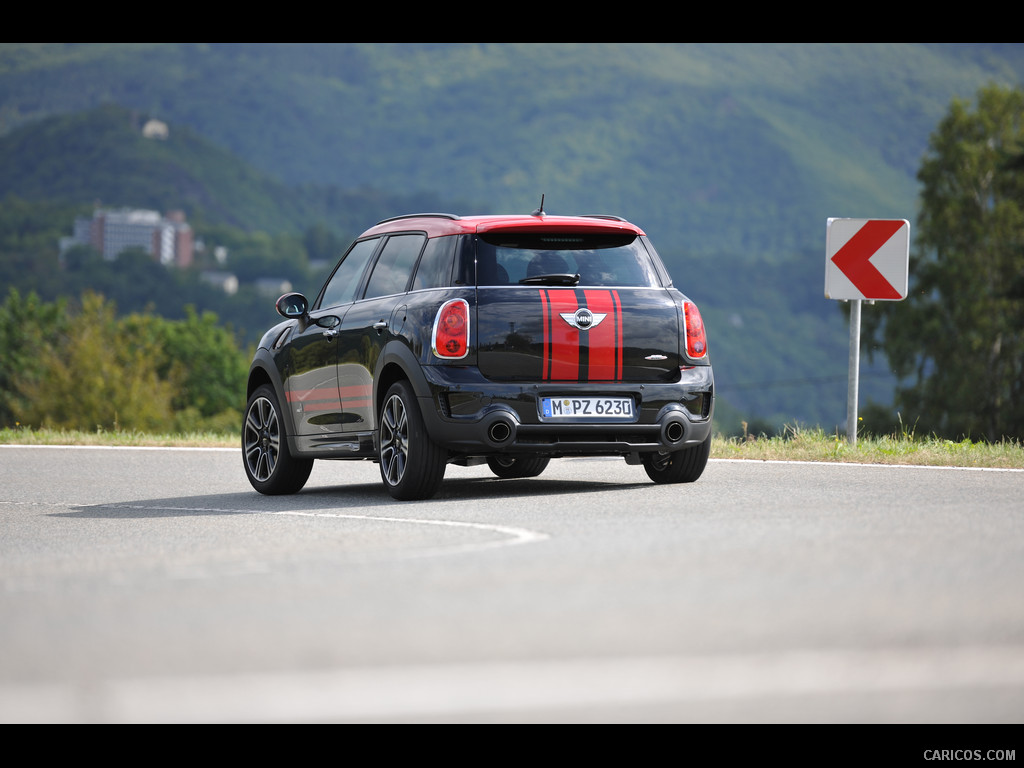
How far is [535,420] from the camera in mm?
10125

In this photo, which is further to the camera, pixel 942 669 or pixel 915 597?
pixel 915 597

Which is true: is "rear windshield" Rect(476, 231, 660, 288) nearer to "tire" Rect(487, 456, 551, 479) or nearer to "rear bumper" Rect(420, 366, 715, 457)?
"rear bumper" Rect(420, 366, 715, 457)

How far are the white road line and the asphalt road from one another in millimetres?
12

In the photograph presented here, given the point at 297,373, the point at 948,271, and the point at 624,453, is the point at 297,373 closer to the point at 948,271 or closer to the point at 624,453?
the point at 624,453

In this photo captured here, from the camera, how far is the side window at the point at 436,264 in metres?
10.5

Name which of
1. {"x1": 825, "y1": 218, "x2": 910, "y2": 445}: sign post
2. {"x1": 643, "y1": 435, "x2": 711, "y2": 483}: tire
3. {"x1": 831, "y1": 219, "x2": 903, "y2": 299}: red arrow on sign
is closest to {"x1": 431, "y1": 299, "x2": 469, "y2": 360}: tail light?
{"x1": 643, "y1": 435, "x2": 711, "y2": 483}: tire

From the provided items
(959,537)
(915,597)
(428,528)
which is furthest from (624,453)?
(915,597)

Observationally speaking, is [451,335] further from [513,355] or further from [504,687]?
[504,687]

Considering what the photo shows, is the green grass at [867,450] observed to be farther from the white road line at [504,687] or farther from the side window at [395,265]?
the white road line at [504,687]

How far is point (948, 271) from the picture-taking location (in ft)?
182

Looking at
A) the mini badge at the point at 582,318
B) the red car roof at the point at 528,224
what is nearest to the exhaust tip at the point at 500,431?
the mini badge at the point at 582,318

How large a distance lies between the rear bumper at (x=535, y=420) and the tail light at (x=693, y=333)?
31 cm
